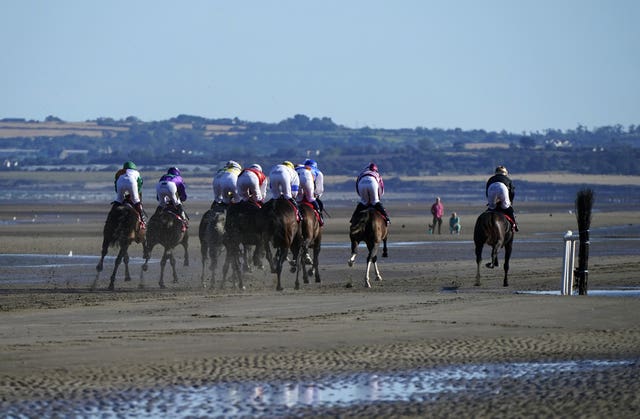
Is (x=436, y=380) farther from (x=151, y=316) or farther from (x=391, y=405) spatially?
(x=151, y=316)

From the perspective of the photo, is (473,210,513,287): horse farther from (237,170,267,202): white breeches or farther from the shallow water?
the shallow water

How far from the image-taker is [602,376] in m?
13.9

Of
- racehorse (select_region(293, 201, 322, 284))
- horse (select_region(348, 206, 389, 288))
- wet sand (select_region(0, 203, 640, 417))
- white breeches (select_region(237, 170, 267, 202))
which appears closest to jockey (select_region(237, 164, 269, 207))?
white breeches (select_region(237, 170, 267, 202))

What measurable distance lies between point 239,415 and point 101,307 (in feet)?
30.6

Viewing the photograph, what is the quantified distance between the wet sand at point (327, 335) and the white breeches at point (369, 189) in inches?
66.7

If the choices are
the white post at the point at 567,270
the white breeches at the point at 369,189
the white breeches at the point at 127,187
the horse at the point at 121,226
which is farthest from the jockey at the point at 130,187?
the white post at the point at 567,270

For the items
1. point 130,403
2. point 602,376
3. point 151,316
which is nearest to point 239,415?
point 130,403

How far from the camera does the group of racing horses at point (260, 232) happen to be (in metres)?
25.7

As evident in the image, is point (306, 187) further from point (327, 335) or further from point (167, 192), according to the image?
point (327, 335)

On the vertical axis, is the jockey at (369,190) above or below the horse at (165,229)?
above

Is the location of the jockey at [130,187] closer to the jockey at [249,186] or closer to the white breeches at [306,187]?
the jockey at [249,186]

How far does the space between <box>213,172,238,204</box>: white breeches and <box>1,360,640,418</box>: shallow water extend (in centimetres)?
1333

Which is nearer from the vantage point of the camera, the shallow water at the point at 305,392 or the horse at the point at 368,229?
the shallow water at the point at 305,392

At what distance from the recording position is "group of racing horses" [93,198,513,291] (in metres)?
25.7
